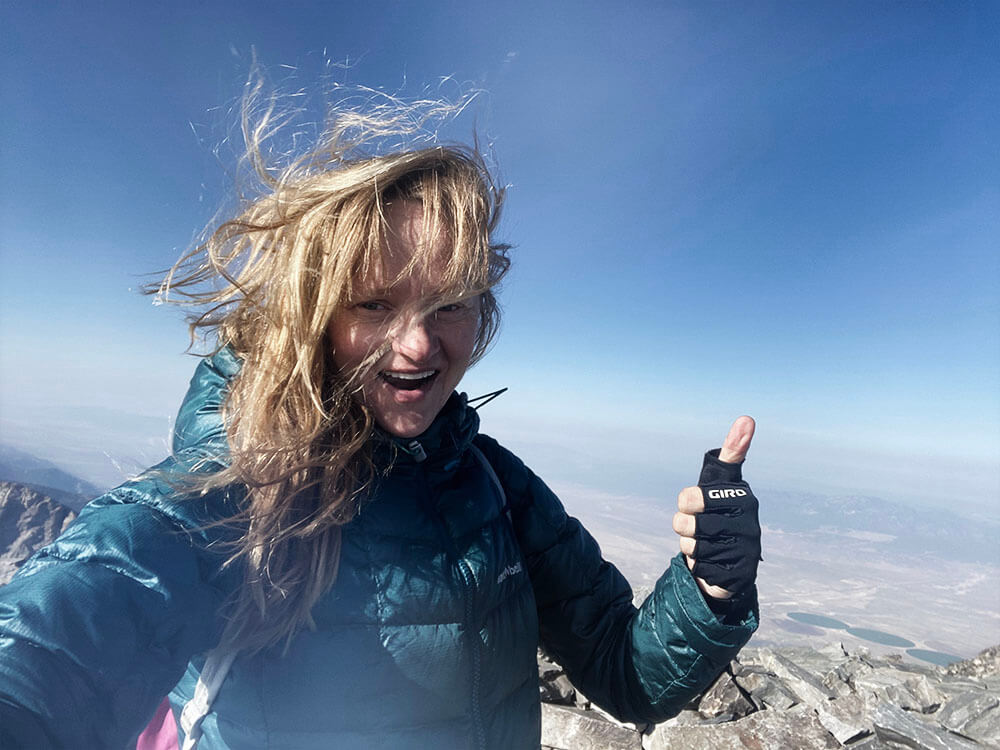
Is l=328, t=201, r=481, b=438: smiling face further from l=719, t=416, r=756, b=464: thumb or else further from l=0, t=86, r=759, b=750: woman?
l=719, t=416, r=756, b=464: thumb

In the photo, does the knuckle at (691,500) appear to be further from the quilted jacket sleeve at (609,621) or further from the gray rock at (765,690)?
the gray rock at (765,690)

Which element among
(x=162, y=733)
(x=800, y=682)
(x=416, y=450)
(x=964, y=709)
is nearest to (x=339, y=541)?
(x=416, y=450)

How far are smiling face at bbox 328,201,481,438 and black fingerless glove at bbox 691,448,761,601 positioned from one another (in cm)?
107

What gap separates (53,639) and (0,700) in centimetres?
12

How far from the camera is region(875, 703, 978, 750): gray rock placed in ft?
15.3

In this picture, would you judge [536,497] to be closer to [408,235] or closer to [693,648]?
[693,648]

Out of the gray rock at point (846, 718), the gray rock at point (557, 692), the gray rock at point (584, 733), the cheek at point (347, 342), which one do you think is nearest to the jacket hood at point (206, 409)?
the cheek at point (347, 342)

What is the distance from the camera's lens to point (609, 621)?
2289mm

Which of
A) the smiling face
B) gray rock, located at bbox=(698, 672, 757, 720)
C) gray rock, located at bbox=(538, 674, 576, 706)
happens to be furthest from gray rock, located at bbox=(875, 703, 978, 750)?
the smiling face

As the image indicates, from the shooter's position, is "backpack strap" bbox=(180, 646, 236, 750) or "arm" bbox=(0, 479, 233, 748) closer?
"arm" bbox=(0, 479, 233, 748)

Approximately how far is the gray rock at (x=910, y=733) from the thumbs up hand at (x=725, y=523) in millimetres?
4719

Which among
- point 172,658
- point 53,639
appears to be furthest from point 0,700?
point 172,658

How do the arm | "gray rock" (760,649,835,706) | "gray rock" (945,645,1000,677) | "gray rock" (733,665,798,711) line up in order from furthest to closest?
"gray rock" (945,645,1000,677), "gray rock" (760,649,835,706), "gray rock" (733,665,798,711), the arm

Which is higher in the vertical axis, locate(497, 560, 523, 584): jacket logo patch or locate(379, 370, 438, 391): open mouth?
locate(379, 370, 438, 391): open mouth
